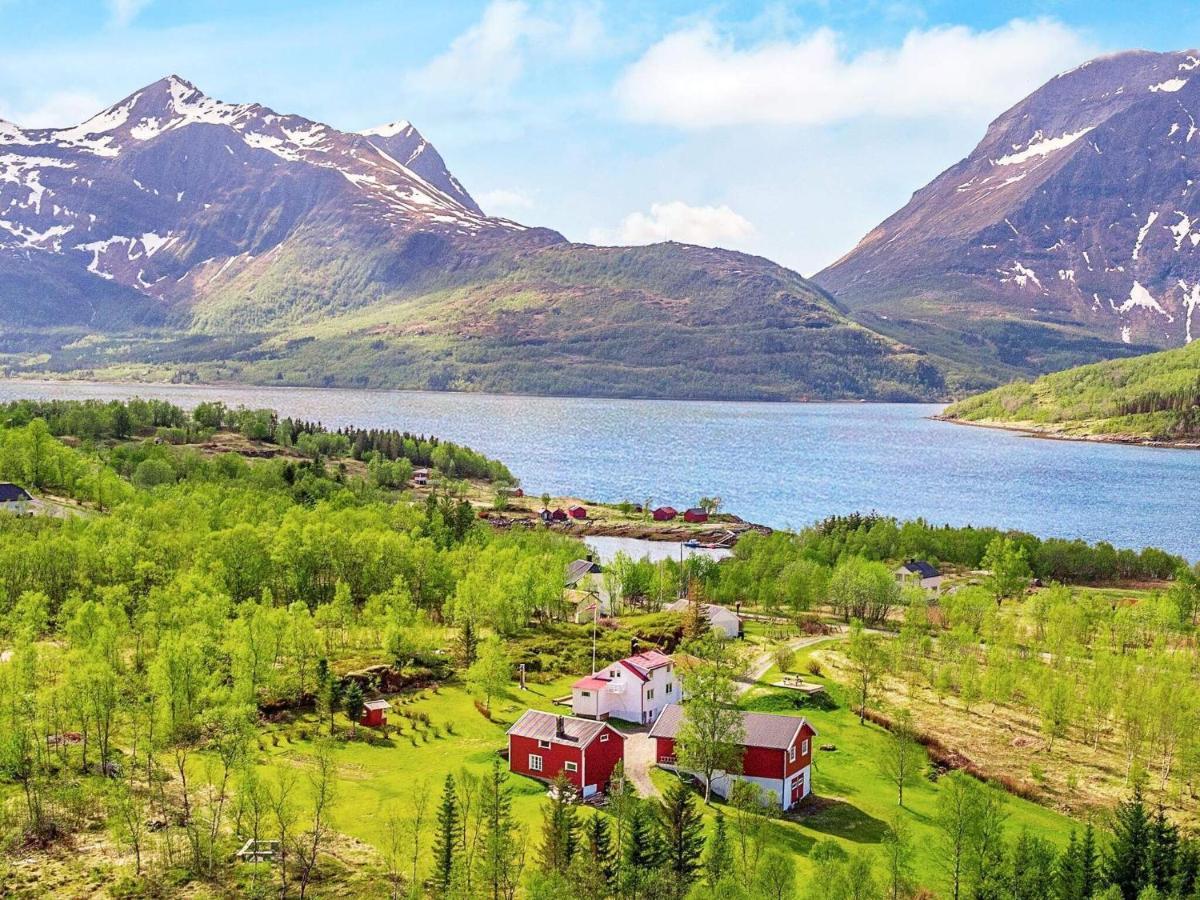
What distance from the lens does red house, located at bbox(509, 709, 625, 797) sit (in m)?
50.1

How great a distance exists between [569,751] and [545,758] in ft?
5.28

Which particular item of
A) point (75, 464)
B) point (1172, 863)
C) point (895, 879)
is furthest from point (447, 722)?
point (75, 464)

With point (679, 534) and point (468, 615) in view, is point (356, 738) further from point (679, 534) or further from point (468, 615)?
point (679, 534)

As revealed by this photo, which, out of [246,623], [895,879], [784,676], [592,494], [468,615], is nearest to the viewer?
[895,879]

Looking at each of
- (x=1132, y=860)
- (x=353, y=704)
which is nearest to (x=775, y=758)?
(x=1132, y=860)

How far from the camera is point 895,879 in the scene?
37.1 metres

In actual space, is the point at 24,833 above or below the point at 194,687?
below

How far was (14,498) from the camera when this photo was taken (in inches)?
4006

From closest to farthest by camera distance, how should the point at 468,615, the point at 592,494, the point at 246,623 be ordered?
1. the point at 246,623
2. the point at 468,615
3. the point at 592,494

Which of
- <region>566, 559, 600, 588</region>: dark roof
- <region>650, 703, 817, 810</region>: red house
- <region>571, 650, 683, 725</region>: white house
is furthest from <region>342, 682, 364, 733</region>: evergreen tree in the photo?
<region>566, 559, 600, 588</region>: dark roof

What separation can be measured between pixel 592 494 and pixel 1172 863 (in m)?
142

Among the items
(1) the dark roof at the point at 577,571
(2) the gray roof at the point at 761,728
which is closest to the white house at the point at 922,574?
(1) the dark roof at the point at 577,571

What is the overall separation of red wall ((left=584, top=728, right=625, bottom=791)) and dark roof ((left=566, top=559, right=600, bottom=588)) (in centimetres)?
4564

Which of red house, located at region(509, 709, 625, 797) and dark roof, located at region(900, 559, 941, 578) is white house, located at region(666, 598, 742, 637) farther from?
red house, located at region(509, 709, 625, 797)
